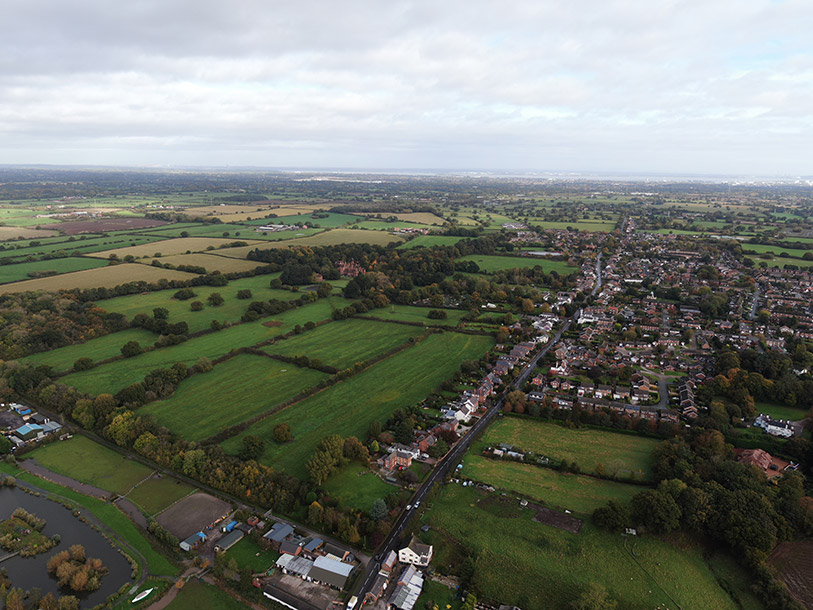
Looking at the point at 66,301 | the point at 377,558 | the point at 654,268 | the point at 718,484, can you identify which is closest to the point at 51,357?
the point at 66,301

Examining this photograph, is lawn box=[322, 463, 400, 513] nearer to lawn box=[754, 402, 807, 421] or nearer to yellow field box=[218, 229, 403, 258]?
lawn box=[754, 402, 807, 421]

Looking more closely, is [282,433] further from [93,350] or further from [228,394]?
[93,350]

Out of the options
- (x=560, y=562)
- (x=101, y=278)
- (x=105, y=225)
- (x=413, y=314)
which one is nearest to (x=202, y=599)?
(x=560, y=562)

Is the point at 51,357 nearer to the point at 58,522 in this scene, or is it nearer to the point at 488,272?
the point at 58,522

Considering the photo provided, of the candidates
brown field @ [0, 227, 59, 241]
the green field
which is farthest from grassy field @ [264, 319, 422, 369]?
brown field @ [0, 227, 59, 241]

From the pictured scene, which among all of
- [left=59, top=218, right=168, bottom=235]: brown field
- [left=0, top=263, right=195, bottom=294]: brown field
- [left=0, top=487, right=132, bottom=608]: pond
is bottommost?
[left=0, top=487, right=132, bottom=608]: pond

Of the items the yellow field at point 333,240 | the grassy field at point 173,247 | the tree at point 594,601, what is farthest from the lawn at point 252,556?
the grassy field at point 173,247
